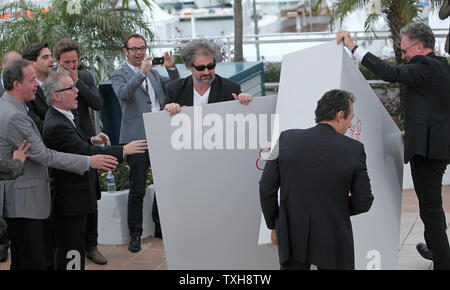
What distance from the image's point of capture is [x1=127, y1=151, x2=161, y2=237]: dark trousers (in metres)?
5.36

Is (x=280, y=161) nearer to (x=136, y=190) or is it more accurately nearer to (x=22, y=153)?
(x=22, y=153)

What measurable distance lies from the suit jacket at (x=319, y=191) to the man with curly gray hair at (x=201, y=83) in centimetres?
125

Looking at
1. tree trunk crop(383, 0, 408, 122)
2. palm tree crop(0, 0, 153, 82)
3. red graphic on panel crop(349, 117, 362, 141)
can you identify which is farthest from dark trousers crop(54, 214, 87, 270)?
tree trunk crop(383, 0, 408, 122)

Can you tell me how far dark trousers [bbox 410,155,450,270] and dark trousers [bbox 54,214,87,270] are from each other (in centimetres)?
244

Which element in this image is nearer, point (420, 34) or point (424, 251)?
point (420, 34)

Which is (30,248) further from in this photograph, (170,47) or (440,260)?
(170,47)

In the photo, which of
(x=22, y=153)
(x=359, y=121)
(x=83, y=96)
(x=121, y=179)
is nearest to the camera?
(x=22, y=153)

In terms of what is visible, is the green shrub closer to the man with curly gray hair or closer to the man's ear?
the man with curly gray hair

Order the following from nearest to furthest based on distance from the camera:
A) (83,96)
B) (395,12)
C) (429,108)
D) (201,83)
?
1. (429,108)
2. (201,83)
3. (83,96)
4. (395,12)

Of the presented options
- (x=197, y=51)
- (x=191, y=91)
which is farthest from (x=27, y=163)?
(x=197, y=51)

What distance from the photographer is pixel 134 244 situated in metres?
5.42

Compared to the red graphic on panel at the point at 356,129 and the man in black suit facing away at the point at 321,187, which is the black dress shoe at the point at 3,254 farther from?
the red graphic on panel at the point at 356,129

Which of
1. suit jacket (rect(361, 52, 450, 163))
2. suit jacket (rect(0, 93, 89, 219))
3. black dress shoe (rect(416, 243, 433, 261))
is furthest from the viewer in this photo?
black dress shoe (rect(416, 243, 433, 261))

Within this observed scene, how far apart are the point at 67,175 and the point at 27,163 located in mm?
299
